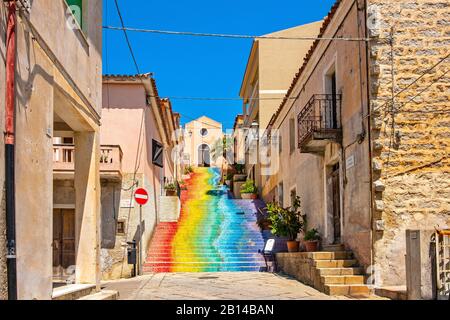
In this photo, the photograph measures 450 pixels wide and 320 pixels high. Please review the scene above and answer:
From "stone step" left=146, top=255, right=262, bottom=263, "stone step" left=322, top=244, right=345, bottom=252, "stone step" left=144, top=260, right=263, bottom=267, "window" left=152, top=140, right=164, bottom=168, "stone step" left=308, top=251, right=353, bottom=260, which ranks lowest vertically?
"stone step" left=144, top=260, right=263, bottom=267

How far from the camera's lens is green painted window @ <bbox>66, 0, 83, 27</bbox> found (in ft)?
34.6

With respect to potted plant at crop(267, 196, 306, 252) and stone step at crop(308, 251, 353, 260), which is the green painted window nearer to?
stone step at crop(308, 251, 353, 260)

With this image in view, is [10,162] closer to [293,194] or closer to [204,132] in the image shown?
[293,194]

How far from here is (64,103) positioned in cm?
960

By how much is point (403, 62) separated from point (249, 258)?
31.5ft

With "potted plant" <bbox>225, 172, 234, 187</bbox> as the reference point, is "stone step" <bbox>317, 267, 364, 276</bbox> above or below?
below

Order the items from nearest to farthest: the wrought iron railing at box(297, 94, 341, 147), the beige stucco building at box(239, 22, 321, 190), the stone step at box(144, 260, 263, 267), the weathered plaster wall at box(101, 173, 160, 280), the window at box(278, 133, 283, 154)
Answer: the wrought iron railing at box(297, 94, 341, 147)
the weathered plaster wall at box(101, 173, 160, 280)
the stone step at box(144, 260, 263, 267)
the window at box(278, 133, 283, 154)
the beige stucco building at box(239, 22, 321, 190)

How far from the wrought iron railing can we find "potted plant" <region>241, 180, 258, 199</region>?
15.2m

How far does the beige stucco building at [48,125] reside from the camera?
7.07 m

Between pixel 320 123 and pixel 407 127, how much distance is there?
351 centimetres

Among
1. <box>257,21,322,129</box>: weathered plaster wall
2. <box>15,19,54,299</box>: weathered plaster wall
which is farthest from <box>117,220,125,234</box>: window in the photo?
<box>257,21,322,129</box>: weathered plaster wall

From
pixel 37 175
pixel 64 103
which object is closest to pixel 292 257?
pixel 64 103

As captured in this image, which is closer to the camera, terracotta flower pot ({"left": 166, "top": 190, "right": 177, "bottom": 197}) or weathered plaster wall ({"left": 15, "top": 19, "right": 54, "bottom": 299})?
weathered plaster wall ({"left": 15, "top": 19, "right": 54, "bottom": 299})

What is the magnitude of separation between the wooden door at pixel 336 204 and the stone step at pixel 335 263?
8.17ft
